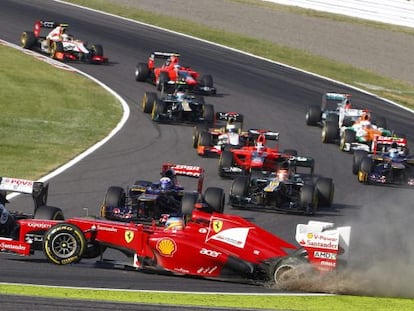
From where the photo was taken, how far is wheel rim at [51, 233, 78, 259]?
60.7ft

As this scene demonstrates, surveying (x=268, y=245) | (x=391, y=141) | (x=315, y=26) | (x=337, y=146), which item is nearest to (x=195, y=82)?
(x=337, y=146)

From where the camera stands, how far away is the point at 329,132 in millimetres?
34906

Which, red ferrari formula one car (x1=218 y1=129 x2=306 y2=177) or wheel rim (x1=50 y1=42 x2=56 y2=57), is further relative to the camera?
wheel rim (x1=50 y1=42 x2=56 y2=57)

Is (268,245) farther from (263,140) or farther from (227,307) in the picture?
(263,140)

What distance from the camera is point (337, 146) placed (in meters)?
35.0

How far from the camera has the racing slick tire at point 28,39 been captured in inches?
1816

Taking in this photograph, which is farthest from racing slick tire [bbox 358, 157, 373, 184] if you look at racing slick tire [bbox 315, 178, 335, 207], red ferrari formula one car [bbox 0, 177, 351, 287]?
red ferrari formula one car [bbox 0, 177, 351, 287]

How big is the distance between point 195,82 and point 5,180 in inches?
804

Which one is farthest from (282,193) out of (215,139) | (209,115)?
(209,115)

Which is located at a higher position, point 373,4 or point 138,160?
point 373,4

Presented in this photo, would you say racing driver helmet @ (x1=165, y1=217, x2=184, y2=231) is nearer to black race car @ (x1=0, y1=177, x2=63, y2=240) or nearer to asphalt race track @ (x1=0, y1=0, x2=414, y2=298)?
asphalt race track @ (x1=0, y1=0, x2=414, y2=298)

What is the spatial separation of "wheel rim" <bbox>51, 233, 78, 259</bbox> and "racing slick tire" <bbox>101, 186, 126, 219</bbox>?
196 inches

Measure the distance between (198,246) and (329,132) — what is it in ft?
55.7

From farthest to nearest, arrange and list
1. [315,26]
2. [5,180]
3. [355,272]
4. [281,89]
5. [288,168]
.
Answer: [315,26], [281,89], [288,168], [5,180], [355,272]
